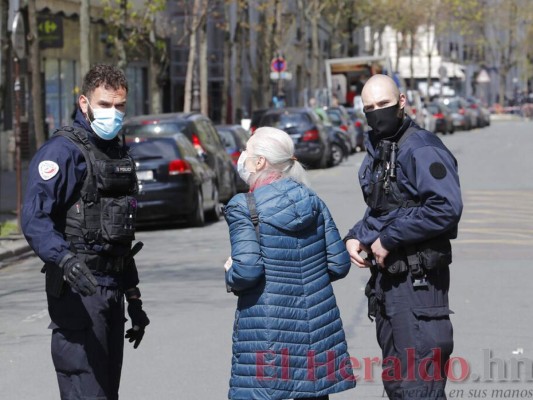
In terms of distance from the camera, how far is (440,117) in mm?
69562

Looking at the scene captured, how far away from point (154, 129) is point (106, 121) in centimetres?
1660

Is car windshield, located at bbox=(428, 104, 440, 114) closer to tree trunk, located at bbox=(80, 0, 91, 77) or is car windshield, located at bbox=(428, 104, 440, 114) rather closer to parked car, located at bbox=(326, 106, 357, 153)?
parked car, located at bbox=(326, 106, 357, 153)

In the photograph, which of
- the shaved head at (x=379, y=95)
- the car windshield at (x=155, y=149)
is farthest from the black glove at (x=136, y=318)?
Result: the car windshield at (x=155, y=149)

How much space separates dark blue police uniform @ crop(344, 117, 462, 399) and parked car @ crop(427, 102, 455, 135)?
62.7 meters

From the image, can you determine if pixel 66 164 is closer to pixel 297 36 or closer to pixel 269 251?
pixel 269 251

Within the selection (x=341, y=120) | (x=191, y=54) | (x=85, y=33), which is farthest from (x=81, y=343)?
(x=341, y=120)

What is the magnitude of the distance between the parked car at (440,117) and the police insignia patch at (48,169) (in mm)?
63173

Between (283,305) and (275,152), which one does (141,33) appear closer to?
(275,152)

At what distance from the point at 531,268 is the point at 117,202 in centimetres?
923

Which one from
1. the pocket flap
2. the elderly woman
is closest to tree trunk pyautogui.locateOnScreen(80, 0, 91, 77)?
the elderly woman

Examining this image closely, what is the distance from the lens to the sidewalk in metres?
17.2

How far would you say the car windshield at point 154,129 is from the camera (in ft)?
72.7

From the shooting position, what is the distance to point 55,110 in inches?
1608

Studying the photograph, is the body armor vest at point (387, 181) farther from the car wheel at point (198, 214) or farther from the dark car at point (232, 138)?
the dark car at point (232, 138)
